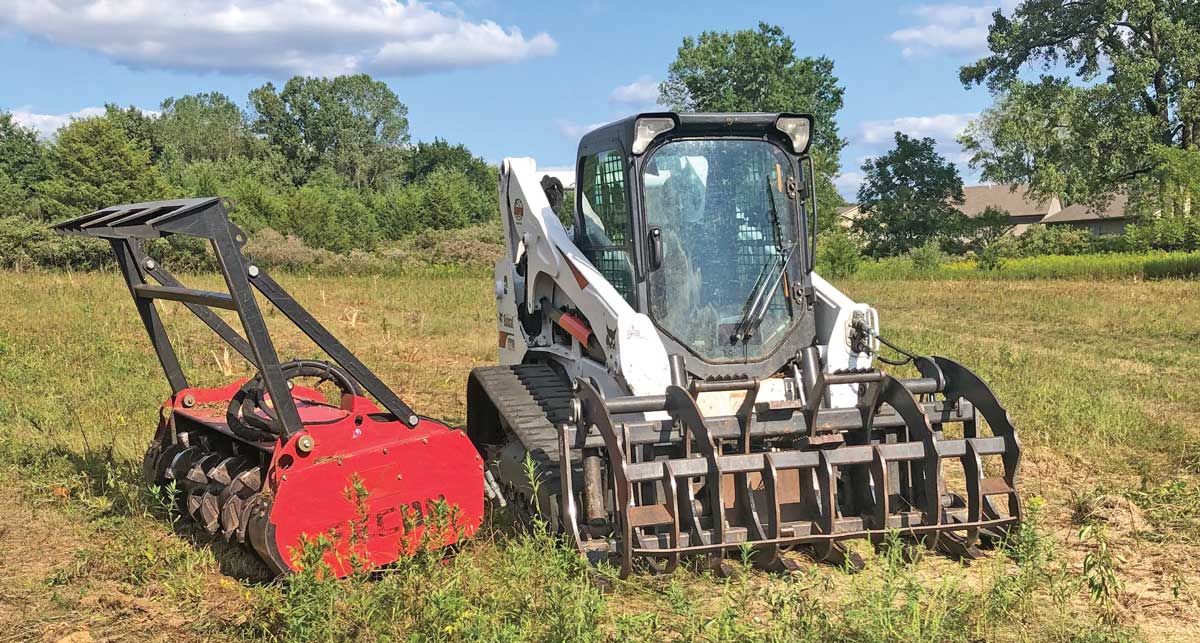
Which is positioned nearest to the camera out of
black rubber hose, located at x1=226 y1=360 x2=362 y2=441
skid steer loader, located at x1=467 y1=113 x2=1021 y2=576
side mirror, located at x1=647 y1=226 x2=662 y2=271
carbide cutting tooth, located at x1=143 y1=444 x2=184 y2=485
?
skid steer loader, located at x1=467 y1=113 x2=1021 y2=576

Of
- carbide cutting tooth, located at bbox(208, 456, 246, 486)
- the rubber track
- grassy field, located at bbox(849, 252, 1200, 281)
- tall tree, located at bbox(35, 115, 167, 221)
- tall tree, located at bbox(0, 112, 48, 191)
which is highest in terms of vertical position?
tall tree, located at bbox(0, 112, 48, 191)

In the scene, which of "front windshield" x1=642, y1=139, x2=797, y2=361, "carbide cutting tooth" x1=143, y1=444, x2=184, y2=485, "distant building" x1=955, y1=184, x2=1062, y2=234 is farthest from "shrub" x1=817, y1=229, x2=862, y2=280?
"distant building" x1=955, y1=184, x2=1062, y2=234

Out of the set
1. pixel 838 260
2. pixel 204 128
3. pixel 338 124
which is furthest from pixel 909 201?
pixel 204 128

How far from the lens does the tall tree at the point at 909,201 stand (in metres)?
49.8

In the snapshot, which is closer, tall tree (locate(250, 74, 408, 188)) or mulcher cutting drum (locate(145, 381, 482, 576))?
mulcher cutting drum (locate(145, 381, 482, 576))

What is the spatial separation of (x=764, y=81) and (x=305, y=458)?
50.8m

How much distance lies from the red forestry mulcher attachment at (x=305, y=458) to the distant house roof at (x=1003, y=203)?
2789 inches

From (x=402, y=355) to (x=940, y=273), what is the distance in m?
24.9

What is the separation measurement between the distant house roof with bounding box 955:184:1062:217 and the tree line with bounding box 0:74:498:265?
36.4m

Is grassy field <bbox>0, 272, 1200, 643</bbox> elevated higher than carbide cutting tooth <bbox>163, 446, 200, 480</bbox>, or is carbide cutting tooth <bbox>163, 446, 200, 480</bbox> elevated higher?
carbide cutting tooth <bbox>163, 446, 200, 480</bbox>

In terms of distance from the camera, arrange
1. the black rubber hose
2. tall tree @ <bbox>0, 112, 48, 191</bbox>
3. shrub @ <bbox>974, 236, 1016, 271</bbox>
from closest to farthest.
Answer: the black rubber hose < shrub @ <bbox>974, 236, 1016, 271</bbox> < tall tree @ <bbox>0, 112, 48, 191</bbox>

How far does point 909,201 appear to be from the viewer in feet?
164

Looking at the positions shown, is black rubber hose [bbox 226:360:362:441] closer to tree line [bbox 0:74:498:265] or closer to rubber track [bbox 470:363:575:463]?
rubber track [bbox 470:363:575:463]

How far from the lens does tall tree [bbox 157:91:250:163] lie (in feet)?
251
